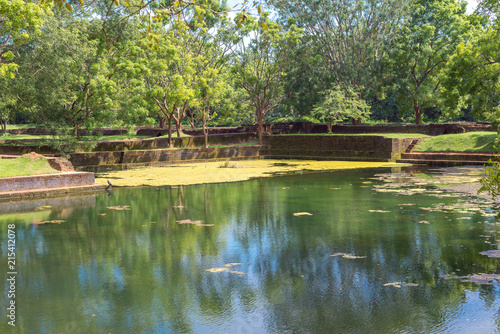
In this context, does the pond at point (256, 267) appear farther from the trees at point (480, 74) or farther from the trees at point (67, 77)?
the trees at point (480, 74)

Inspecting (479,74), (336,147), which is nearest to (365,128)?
(336,147)

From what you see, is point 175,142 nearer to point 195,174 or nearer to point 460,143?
point 195,174

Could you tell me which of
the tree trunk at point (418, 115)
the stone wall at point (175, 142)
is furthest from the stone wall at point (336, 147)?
the tree trunk at point (418, 115)

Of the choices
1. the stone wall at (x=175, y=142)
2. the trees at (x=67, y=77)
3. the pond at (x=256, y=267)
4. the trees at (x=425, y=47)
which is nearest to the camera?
the pond at (x=256, y=267)

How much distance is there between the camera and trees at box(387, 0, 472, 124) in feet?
114

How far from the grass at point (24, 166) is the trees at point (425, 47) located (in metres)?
26.1

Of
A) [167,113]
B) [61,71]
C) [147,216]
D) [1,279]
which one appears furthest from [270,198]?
[167,113]

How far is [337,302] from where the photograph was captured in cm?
594

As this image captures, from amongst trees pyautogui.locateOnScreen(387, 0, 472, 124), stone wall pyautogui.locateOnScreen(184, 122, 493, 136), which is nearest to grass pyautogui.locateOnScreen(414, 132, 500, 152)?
stone wall pyautogui.locateOnScreen(184, 122, 493, 136)

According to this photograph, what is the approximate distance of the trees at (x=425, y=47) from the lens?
34750mm

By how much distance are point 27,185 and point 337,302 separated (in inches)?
477

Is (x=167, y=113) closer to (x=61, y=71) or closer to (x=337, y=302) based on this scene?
(x=61, y=71)

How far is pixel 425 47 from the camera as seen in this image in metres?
34.7

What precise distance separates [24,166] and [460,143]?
2041cm
